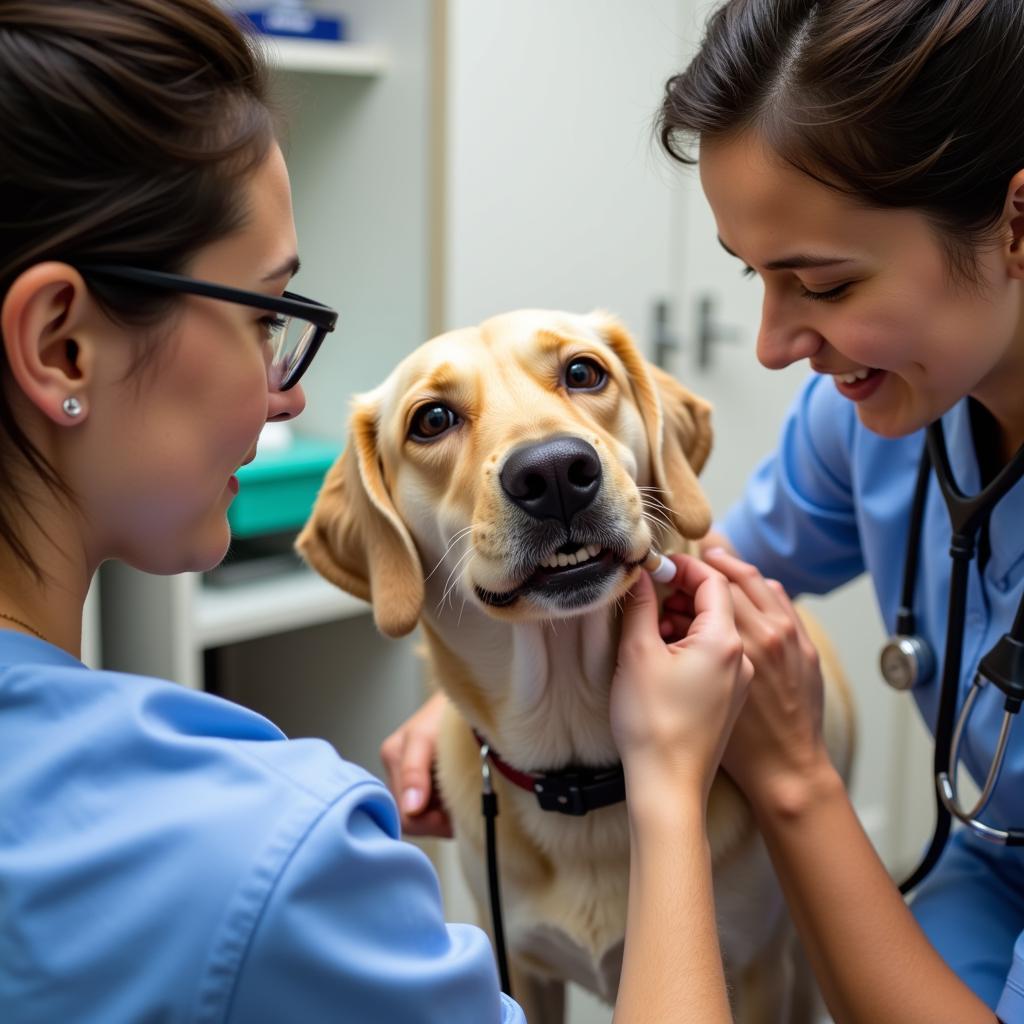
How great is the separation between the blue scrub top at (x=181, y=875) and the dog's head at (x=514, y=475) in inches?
17.4

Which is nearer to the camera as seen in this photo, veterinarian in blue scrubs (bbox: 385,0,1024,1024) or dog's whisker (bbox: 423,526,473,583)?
veterinarian in blue scrubs (bbox: 385,0,1024,1024)

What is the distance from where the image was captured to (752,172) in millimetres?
1099

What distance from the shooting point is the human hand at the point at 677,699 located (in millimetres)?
1094

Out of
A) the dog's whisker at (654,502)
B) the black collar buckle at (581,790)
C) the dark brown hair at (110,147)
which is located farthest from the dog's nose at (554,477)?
the dark brown hair at (110,147)

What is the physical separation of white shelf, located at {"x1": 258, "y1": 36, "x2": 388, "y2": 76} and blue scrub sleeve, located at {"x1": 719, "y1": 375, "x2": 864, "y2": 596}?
1.10 metres

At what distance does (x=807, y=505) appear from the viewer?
61.3 inches

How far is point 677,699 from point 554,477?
0.25 meters

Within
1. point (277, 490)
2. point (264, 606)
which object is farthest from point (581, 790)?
point (277, 490)

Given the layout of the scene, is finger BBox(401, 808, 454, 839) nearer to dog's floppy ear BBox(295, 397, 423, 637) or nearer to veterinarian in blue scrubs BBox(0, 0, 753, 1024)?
dog's floppy ear BBox(295, 397, 423, 637)

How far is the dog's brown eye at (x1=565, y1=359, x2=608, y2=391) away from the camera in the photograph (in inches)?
A: 53.0

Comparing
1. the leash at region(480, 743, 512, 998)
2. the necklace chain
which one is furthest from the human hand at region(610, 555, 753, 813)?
the necklace chain

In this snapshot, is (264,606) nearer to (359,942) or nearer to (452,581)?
(452,581)

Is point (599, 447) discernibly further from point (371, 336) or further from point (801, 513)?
point (371, 336)

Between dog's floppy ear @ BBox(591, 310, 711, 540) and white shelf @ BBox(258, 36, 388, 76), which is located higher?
white shelf @ BBox(258, 36, 388, 76)
